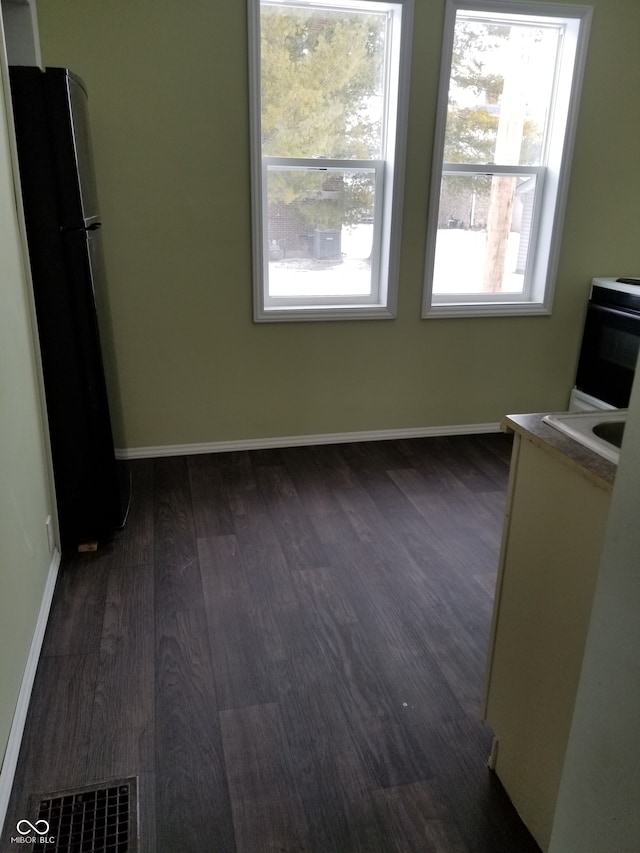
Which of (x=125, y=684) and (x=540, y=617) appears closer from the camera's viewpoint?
(x=540, y=617)

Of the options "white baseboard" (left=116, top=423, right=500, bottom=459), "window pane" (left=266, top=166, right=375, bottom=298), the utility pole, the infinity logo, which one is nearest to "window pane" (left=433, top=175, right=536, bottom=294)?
the utility pole

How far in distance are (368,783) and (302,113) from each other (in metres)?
3.03

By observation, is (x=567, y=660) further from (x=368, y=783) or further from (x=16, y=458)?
(x=16, y=458)

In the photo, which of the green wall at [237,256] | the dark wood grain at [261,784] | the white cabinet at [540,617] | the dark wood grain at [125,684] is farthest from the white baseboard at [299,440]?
the white cabinet at [540,617]

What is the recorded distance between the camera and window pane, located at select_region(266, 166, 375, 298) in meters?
3.42

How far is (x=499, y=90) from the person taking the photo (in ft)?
11.5

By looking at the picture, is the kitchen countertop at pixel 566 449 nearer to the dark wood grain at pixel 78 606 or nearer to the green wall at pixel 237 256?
the dark wood grain at pixel 78 606

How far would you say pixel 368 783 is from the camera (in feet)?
5.38

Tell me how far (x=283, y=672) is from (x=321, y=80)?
2.83m

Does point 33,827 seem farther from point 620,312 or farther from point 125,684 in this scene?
point 620,312

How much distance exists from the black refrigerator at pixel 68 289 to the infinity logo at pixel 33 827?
1.27m

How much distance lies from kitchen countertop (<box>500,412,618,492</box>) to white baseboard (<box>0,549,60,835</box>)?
1.46m

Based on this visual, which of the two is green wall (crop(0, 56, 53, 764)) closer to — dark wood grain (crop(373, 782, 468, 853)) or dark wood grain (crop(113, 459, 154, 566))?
dark wood grain (crop(113, 459, 154, 566))

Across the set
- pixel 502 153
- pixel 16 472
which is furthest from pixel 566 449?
pixel 502 153
